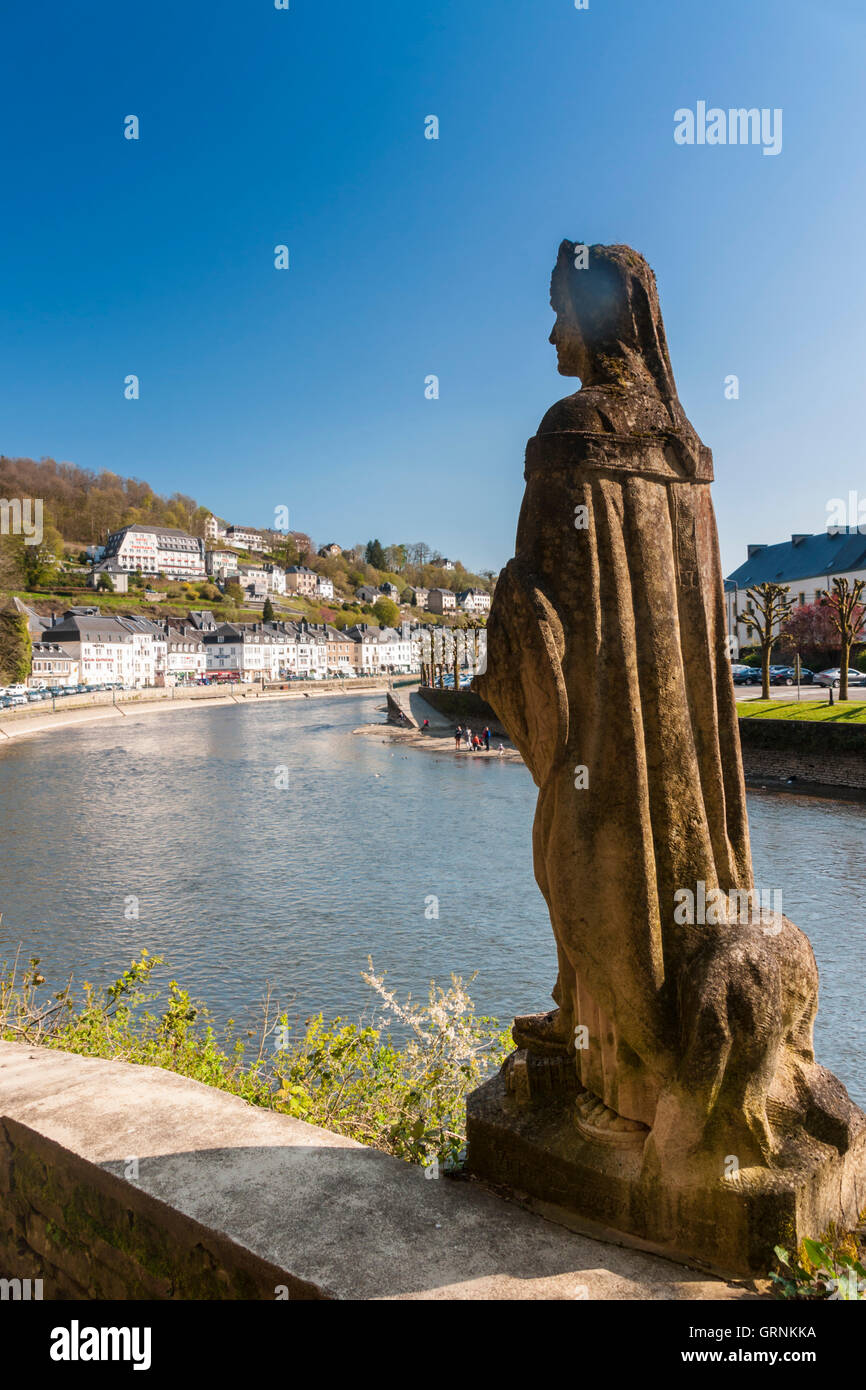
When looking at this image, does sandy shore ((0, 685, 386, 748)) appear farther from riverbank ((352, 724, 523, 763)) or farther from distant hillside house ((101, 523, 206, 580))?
distant hillside house ((101, 523, 206, 580))

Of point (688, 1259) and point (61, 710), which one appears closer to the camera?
point (688, 1259)

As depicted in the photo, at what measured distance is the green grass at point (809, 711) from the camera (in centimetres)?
3294

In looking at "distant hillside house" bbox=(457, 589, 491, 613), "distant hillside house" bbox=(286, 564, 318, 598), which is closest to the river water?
"distant hillside house" bbox=(457, 589, 491, 613)

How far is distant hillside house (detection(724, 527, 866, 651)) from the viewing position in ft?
259

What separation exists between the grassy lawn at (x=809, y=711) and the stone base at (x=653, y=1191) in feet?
98.2

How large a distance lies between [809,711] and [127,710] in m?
62.1

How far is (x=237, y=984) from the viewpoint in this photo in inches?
556

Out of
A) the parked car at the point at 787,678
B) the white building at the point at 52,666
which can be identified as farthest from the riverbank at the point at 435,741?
the white building at the point at 52,666

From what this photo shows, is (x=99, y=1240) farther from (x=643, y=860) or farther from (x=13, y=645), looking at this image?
(x=13, y=645)

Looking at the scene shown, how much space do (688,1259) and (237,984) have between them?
1189 centimetres

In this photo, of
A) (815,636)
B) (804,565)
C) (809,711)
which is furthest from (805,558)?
(809,711)
